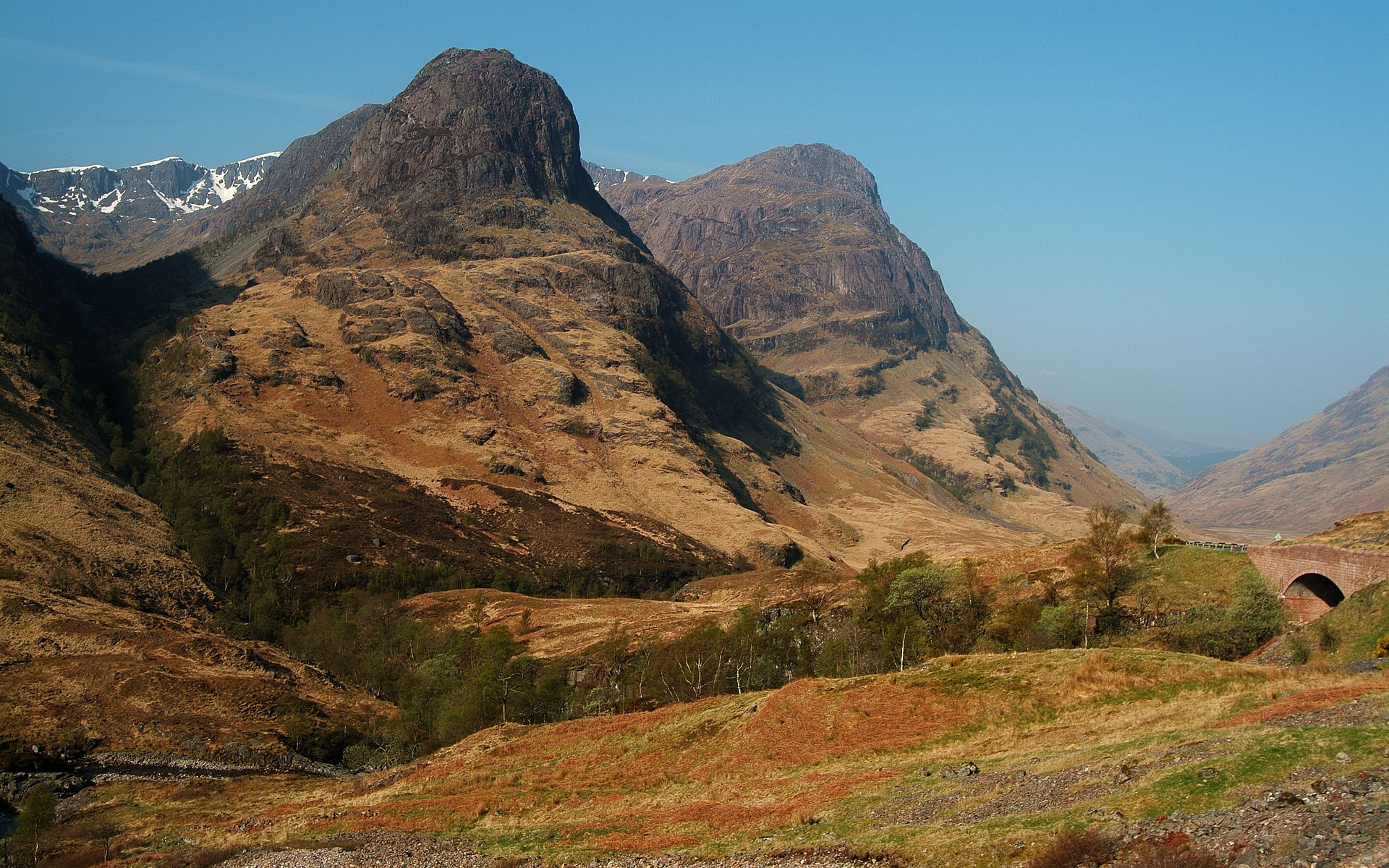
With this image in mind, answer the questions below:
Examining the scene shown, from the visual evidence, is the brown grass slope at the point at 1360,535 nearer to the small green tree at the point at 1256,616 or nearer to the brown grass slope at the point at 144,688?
the small green tree at the point at 1256,616

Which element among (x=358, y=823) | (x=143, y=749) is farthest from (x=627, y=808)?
(x=143, y=749)

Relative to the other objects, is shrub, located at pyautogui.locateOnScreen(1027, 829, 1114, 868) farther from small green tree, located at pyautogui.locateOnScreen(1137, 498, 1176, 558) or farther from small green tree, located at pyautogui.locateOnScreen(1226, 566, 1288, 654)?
small green tree, located at pyautogui.locateOnScreen(1137, 498, 1176, 558)

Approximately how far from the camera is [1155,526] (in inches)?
3526

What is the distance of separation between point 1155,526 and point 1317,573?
2134 centimetres

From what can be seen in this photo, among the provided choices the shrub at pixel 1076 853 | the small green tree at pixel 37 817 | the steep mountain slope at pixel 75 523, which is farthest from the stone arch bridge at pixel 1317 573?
the steep mountain slope at pixel 75 523

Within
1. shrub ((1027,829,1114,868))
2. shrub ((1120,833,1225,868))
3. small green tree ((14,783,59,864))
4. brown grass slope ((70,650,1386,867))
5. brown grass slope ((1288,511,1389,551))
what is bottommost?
small green tree ((14,783,59,864))

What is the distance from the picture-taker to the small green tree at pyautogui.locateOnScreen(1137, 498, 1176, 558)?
3536 inches

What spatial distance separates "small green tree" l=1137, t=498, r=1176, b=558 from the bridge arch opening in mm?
17936

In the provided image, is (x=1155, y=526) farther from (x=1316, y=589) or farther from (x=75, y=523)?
(x=75, y=523)

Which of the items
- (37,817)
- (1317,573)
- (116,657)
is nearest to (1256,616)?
(1317,573)

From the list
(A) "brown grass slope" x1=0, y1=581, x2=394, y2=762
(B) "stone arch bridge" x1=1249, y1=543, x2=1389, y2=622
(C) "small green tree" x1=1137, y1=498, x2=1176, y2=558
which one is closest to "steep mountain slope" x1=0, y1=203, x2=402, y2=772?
(A) "brown grass slope" x1=0, y1=581, x2=394, y2=762

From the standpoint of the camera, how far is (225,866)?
1731 inches

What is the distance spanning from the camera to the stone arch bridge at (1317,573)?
6325 cm

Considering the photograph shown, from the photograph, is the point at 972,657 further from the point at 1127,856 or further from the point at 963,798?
the point at 1127,856
